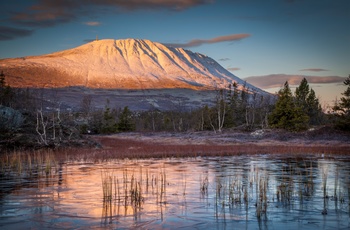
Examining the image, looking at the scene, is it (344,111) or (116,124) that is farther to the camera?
(116,124)

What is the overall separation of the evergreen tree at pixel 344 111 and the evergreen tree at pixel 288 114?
593cm

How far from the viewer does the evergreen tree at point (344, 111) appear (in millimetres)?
47625

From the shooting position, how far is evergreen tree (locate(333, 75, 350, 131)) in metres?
47.6

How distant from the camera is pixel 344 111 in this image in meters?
49.1

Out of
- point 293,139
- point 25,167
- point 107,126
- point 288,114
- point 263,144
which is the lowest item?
point 263,144

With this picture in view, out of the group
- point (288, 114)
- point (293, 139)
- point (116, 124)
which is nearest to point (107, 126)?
point (116, 124)

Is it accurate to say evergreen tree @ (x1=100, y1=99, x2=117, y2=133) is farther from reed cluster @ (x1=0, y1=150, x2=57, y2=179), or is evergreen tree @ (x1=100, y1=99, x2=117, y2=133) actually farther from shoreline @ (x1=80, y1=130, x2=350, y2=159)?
reed cluster @ (x1=0, y1=150, x2=57, y2=179)

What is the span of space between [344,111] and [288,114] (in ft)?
29.0

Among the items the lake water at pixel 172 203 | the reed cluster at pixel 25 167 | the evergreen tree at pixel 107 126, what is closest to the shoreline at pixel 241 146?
the reed cluster at pixel 25 167

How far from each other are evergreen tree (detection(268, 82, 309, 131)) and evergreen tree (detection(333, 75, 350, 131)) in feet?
19.5

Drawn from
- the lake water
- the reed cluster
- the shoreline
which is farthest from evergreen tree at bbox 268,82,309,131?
the reed cluster

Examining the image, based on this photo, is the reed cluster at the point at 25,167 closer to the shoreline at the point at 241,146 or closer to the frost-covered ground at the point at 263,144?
the shoreline at the point at 241,146

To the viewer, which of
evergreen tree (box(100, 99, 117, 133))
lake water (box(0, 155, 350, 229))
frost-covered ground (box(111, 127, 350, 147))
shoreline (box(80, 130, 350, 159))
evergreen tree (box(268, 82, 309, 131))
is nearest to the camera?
lake water (box(0, 155, 350, 229))

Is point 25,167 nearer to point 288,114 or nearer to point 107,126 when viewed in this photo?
point 288,114
